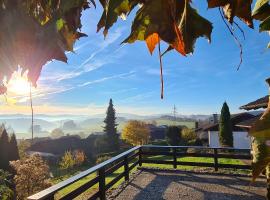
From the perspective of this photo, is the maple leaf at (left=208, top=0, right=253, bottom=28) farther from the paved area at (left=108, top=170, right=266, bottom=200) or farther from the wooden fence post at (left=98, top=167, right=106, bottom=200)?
the paved area at (left=108, top=170, right=266, bottom=200)

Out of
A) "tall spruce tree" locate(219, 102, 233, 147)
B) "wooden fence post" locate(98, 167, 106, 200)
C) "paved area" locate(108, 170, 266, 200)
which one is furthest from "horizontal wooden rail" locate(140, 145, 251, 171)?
"tall spruce tree" locate(219, 102, 233, 147)

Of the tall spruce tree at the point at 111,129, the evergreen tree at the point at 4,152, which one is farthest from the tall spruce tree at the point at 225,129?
the tall spruce tree at the point at 111,129

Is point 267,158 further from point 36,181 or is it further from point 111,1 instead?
point 36,181

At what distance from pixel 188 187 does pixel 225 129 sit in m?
25.6

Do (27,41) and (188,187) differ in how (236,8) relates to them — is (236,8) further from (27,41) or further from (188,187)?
(188,187)

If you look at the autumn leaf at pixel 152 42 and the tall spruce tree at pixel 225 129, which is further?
the tall spruce tree at pixel 225 129

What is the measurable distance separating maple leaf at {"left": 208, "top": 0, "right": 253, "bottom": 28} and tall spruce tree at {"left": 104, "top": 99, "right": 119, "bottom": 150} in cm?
5693

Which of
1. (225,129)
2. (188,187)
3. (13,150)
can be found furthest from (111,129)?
(188,187)

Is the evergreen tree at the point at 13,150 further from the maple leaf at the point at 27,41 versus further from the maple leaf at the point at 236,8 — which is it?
the maple leaf at the point at 236,8

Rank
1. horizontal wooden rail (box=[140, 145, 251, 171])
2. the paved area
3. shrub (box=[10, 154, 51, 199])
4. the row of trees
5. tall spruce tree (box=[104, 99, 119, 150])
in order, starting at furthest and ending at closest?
tall spruce tree (box=[104, 99, 119, 150]), the row of trees, shrub (box=[10, 154, 51, 199]), horizontal wooden rail (box=[140, 145, 251, 171]), the paved area

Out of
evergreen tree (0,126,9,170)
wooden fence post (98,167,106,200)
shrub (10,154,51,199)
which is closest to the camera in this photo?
wooden fence post (98,167,106,200)

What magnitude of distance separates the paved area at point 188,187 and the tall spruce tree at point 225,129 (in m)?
23.6

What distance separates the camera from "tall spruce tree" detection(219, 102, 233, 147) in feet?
109

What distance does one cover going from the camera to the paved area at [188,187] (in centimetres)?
834
